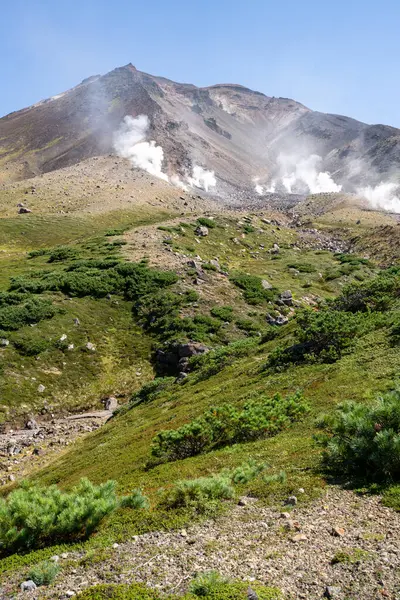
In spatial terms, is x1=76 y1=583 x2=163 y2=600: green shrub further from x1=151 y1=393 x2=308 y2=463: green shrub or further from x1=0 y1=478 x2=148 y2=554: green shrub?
x1=151 y1=393 x2=308 y2=463: green shrub

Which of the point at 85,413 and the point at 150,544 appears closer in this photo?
the point at 150,544

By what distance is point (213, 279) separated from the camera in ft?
153

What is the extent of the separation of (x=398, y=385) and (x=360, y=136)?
191 meters

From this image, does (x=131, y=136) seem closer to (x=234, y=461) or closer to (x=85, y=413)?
(x=85, y=413)

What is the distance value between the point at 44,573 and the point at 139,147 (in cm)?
12521

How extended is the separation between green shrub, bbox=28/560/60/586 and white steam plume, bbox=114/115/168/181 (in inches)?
4403

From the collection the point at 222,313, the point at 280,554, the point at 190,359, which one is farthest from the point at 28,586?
the point at 222,313

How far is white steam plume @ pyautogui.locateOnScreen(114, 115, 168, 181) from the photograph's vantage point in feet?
379

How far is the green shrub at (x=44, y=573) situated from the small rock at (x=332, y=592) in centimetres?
465

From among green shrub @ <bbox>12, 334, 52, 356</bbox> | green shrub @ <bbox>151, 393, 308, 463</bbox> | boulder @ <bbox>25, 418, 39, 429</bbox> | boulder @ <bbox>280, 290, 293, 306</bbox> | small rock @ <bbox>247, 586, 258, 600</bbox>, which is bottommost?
boulder @ <bbox>25, 418, 39, 429</bbox>

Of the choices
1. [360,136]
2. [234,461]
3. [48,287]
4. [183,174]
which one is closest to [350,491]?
[234,461]

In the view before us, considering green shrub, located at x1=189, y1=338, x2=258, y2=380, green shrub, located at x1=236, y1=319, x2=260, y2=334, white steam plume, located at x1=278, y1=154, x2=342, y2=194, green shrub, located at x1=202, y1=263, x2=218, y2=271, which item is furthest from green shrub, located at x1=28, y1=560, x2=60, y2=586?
white steam plume, located at x1=278, y1=154, x2=342, y2=194

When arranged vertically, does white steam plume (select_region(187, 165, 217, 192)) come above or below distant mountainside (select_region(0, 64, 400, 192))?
below

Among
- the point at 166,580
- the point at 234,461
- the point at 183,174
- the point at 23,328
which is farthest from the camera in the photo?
the point at 183,174
